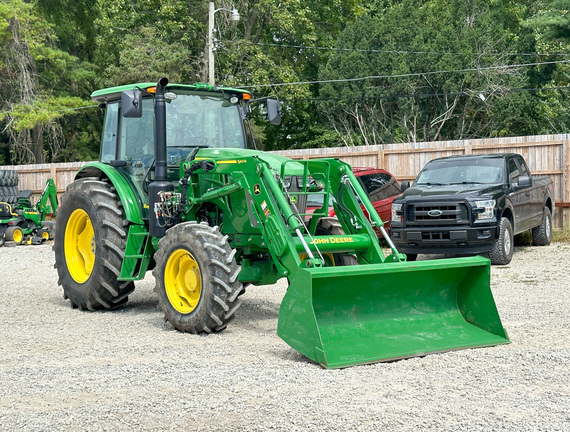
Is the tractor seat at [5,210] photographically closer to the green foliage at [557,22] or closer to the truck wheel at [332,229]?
the truck wheel at [332,229]

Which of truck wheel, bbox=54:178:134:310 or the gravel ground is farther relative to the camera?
truck wheel, bbox=54:178:134:310

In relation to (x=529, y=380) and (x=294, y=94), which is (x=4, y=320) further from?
(x=294, y=94)

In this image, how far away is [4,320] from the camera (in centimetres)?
885

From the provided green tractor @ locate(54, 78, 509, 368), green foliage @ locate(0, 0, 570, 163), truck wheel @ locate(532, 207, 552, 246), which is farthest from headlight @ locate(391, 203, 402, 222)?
green foliage @ locate(0, 0, 570, 163)

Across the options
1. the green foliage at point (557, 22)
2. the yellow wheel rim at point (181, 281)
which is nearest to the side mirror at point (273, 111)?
the yellow wheel rim at point (181, 281)

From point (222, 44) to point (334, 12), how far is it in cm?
695

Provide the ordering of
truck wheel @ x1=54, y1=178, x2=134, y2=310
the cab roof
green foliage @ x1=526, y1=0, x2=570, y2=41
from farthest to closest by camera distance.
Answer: green foliage @ x1=526, y1=0, x2=570, y2=41 → the cab roof → truck wheel @ x1=54, y1=178, x2=134, y2=310

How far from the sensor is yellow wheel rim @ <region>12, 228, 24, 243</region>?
1967 centimetres

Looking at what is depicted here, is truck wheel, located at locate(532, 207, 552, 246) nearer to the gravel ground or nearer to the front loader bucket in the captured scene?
the gravel ground

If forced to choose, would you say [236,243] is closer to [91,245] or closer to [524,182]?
[91,245]

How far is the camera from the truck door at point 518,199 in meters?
13.6

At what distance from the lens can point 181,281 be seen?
7.80 meters

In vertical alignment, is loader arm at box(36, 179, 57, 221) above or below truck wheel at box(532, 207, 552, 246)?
above

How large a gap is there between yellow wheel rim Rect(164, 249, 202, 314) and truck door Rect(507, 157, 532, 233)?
24.5 ft
